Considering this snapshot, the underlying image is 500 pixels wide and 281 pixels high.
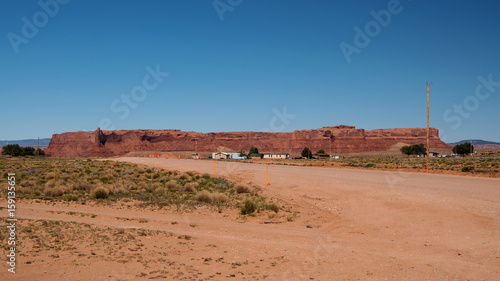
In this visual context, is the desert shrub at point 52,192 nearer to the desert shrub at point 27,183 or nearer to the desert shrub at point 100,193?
the desert shrub at point 100,193

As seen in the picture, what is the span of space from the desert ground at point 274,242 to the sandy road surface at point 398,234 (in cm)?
2

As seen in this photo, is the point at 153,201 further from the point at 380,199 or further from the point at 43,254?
the point at 380,199

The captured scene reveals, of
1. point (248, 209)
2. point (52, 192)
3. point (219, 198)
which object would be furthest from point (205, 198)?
point (52, 192)

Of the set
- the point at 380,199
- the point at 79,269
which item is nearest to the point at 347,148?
the point at 380,199

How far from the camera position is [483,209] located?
498 inches

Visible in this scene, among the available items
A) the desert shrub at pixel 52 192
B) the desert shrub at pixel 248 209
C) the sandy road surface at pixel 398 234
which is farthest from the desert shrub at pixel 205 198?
the desert shrub at pixel 52 192

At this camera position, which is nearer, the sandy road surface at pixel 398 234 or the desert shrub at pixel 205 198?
the sandy road surface at pixel 398 234

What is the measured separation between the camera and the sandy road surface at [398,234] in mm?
6961

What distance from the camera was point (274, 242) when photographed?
9328 millimetres

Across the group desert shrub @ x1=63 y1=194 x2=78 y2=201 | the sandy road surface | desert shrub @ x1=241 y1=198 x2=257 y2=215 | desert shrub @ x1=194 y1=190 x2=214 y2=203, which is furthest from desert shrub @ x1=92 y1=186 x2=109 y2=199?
the sandy road surface

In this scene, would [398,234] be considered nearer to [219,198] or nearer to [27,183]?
[219,198]

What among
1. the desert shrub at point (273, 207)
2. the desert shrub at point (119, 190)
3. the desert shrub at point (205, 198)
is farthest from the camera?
the desert shrub at point (119, 190)

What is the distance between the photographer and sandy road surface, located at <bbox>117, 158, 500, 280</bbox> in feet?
22.8

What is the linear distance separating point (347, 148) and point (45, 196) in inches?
7089
